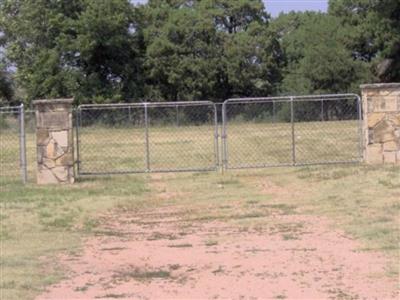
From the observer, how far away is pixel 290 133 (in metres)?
30.1

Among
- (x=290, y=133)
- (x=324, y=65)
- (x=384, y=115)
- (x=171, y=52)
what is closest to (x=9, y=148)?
(x=290, y=133)

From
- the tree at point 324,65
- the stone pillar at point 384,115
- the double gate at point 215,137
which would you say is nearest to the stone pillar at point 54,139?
the double gate at point 215,137

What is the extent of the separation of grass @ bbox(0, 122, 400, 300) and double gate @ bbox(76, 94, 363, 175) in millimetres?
188

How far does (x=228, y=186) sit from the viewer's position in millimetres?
15477

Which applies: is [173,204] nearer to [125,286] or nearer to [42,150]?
[42,150]

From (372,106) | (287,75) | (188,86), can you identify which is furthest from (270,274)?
(287,75)

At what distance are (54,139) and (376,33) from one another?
4069 centimetres

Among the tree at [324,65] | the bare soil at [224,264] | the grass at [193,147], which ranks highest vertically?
the tree at [324,65]

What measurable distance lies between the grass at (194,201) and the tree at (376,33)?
3076 cm

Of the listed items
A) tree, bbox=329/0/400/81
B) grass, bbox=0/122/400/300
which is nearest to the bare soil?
grass, bbox=0/122/400/300

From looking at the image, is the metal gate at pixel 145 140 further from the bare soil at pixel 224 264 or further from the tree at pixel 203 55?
the tree at pixel 203 55

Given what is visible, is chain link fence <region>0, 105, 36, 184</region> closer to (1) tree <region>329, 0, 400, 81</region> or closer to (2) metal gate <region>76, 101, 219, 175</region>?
(2) metal gate <region>76, 101, 219, 175</region>

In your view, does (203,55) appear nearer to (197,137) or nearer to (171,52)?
(171,52)

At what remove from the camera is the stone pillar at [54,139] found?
15.6 meters
